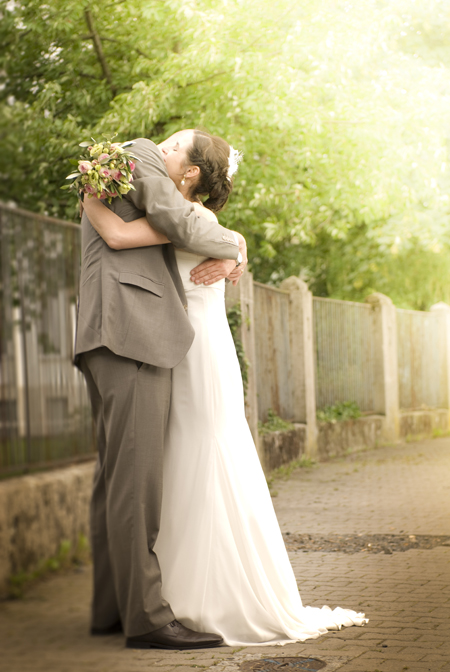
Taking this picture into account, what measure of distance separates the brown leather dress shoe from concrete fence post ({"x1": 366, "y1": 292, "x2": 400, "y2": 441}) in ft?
36.1

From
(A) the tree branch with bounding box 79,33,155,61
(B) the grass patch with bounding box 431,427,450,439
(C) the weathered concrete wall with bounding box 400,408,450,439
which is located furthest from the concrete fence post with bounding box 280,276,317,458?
(B) the grass patch with bounding box 431,427,450,439

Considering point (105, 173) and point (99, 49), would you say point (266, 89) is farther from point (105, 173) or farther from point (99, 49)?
point (105, 173)


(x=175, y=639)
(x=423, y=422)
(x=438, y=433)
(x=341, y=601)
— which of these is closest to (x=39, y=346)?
(x=175, y=639)

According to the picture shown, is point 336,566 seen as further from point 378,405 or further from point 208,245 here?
point 378,405

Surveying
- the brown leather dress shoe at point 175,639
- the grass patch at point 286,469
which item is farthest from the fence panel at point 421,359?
the brown leather dress shoe at point 175,639

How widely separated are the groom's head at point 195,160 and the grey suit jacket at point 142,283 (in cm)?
17

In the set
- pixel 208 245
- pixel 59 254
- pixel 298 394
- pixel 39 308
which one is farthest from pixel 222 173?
pixel 298 394

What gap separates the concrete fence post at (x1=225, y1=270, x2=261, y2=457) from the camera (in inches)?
330

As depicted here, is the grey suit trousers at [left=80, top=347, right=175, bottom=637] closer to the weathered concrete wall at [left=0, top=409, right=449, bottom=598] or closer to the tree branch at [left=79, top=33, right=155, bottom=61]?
the weathered concrete wall at [left=0, top=409, right=449, bottom=598]

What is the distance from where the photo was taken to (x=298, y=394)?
10.9m

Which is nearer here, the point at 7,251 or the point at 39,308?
the point at 7,251

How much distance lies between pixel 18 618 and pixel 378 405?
12.3 metres

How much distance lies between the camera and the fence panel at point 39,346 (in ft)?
7.77

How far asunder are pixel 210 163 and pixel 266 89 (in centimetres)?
502
